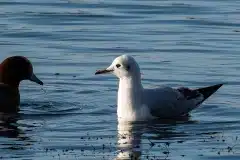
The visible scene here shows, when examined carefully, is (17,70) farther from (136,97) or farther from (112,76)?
(136,97)

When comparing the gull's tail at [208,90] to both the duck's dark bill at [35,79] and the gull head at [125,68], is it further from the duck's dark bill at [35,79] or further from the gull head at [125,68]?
the duck's dark bill at [35,79]

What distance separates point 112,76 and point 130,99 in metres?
3.46

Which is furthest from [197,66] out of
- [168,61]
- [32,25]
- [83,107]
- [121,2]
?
[121,2]

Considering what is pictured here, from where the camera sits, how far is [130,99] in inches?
610

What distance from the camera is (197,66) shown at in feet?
63.4

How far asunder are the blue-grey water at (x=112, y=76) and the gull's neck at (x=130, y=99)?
0.70 ft

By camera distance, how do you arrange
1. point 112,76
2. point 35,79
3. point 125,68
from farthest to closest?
point 112,76 → point 35,79 → point 125,68

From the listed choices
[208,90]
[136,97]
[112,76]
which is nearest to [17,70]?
[112,76]

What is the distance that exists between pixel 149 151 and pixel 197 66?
6.49 metres

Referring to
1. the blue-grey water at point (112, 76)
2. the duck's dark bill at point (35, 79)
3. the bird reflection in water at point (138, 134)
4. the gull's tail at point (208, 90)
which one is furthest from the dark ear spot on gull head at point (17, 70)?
the gull's tail at point (208, 90)

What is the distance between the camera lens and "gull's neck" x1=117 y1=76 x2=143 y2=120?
15477 mm

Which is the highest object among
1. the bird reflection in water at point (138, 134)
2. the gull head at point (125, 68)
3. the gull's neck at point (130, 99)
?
the gull head at point (125, 68)

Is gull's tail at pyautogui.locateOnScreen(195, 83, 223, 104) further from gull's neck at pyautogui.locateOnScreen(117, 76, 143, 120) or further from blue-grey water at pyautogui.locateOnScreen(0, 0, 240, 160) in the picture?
gull's neck at pyautogui.locateOnScreen(117, 76, 143, 120)

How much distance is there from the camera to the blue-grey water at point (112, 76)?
13.4 meters
